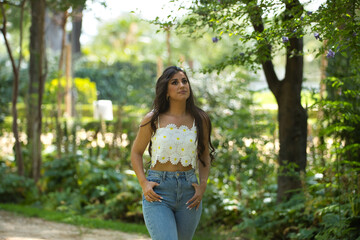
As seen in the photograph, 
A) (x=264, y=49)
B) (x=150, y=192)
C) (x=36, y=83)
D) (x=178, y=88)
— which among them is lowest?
(x=150, y=192)

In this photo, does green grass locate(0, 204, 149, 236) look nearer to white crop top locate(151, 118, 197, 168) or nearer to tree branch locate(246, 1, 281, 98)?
tree branch locate(246, 1, 281, 98)

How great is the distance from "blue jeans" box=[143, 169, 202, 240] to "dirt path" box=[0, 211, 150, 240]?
2656 mm

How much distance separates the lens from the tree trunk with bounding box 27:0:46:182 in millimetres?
8016

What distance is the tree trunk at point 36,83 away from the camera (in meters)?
8.02

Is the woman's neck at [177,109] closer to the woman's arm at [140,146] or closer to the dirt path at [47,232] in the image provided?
the woman's arm at [140,146]

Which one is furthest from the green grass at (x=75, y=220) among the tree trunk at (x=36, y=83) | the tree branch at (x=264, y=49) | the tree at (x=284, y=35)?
the tree branch at (x=264, y=49)

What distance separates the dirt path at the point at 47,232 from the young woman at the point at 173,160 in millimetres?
2668

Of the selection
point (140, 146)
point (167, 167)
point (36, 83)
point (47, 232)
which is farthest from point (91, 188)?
point (167, 167)

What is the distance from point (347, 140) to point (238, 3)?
194cm

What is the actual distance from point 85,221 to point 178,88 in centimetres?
376

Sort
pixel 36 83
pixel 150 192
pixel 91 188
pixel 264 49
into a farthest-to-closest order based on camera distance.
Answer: pixel 36 83 → pixel 91 188 → pixel 264 49 → pixel 150 192

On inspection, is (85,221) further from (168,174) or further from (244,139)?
(168,174)

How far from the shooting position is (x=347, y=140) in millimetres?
5055

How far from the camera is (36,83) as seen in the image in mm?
8539
